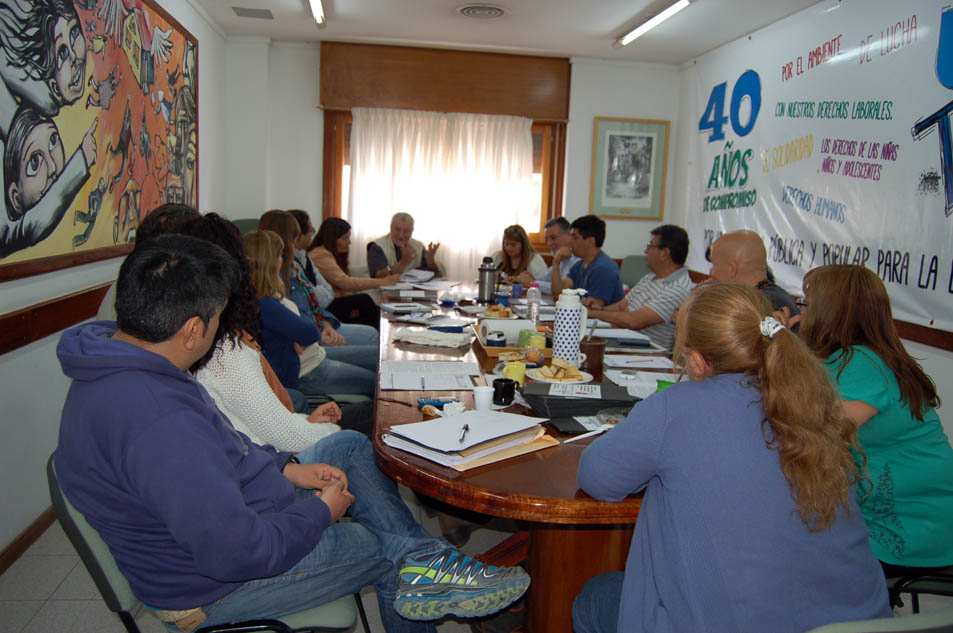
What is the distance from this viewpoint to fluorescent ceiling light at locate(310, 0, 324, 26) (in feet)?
15.4

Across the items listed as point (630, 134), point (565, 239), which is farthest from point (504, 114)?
point (565, 239)

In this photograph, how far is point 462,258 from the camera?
654cm

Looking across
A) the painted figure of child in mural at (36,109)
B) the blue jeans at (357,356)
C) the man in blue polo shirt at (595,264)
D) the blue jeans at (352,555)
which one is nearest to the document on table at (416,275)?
the man in blue polo shirt at (595,264)

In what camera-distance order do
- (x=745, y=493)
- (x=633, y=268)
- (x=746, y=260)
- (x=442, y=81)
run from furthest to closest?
(x=633, y=268)
(x=442, y=81)
(x=746, y=260)
(x=745, y=493)

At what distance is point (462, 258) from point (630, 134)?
2.04m

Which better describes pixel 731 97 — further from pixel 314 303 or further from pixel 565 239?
pixel 314 303

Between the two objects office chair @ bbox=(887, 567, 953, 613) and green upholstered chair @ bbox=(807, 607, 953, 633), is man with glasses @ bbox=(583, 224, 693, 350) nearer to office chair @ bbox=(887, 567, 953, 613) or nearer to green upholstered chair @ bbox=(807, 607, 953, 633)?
office chair @ bbox=(887, 567, 953, 613)

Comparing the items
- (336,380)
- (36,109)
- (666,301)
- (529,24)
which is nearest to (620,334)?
(666,301)

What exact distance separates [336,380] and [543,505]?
1.92m

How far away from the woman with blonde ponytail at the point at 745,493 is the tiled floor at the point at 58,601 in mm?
1037

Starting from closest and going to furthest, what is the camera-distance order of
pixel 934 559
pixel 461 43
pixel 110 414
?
pixel 110 414 < pixel 934 559 < pixel 461 43

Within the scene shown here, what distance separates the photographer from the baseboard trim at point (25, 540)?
7.89 ft

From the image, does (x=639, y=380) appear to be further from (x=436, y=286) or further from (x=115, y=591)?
(x=436, y=286)

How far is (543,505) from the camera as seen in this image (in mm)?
1332
